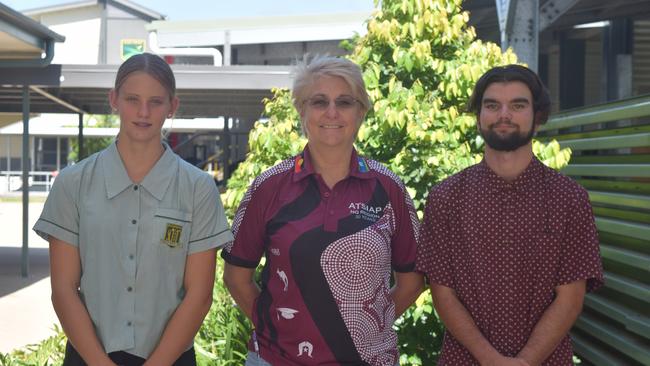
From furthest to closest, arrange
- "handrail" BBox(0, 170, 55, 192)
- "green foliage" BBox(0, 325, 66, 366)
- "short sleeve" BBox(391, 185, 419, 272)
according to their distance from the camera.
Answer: "handrail" BBox(0, 170, 55, 192)
"green foliage" BBox(0, 325, 66, 366)
"short sleeve" BBox(391, 185, 419, 272)

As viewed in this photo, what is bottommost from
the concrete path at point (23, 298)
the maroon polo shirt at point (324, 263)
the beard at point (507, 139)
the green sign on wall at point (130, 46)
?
the concrete path at point (23, 298)

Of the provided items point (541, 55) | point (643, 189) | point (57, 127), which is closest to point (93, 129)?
point (57, 127)

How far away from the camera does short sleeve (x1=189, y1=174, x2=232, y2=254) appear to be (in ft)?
9.78

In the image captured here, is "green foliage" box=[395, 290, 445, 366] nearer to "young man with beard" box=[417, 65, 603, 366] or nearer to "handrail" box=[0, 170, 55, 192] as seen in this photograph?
"young man with beard" box=[417, 65, 603, 366]

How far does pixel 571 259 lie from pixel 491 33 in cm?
901

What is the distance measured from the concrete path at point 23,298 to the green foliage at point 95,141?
18059mm

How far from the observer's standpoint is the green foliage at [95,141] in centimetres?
3597

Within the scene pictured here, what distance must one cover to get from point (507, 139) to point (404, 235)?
0.51 meters

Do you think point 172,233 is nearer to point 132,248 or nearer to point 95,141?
point 132,248

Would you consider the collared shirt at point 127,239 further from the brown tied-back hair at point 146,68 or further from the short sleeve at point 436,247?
the short sleeve at point 436,247

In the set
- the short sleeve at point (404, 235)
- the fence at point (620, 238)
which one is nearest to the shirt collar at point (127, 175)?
the short sleeve at point (404, 235)

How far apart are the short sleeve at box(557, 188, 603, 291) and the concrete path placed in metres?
6.06

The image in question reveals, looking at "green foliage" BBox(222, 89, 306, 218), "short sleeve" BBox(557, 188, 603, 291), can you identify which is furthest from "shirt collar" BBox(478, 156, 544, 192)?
"green foliage" BBox(222, 89, 306, 218)

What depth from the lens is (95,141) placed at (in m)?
37.5
